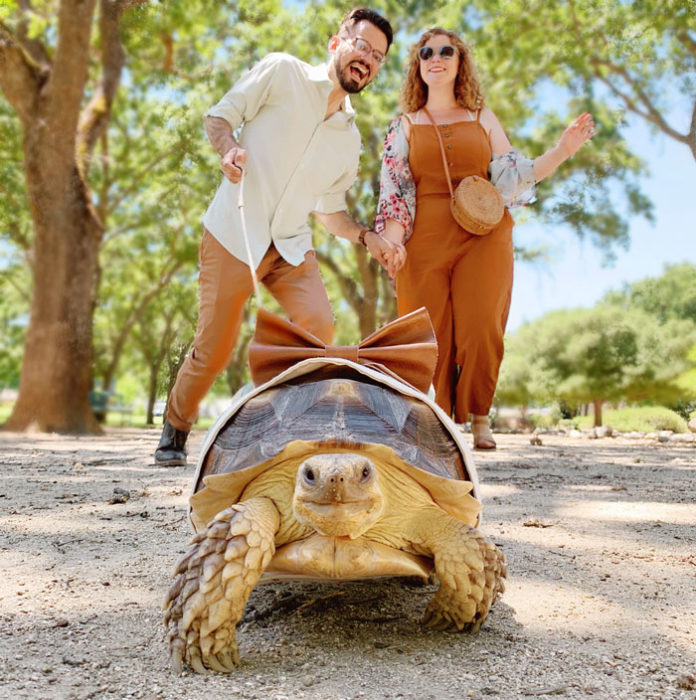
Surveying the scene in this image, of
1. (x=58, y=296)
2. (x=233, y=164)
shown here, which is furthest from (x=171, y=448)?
(x=58, y=296)

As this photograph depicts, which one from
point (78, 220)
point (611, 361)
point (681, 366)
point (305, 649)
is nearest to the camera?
point (305, 649)

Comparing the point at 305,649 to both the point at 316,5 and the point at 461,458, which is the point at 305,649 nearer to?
the point at 461,458

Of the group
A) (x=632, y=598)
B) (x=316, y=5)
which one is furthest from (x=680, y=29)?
(x=632, y=598)

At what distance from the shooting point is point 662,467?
536cm

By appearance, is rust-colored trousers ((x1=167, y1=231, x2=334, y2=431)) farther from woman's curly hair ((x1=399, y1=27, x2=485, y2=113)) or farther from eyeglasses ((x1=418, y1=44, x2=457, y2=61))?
eyeglasses ((x1=418, y1=44, x2=457, y2=61))

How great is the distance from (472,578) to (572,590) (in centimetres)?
58

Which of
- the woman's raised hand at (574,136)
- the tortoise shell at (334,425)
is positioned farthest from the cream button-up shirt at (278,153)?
the tortoise shell at (334,425)

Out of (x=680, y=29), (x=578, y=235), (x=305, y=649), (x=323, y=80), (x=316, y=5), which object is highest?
(x=316, y=5)

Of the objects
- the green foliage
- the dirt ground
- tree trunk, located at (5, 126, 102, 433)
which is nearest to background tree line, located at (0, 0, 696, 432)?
tree trunk, located at (5, 126, 102, 433)

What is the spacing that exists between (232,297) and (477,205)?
1416 millimetres

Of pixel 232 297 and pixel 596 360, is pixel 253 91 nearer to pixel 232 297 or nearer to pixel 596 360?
pixel 232 297

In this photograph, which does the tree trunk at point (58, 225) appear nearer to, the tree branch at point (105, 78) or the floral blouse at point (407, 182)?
the tree branch at point (105, 78)

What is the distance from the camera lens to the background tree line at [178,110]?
9.89 m

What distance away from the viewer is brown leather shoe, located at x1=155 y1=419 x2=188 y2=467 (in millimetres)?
4582
